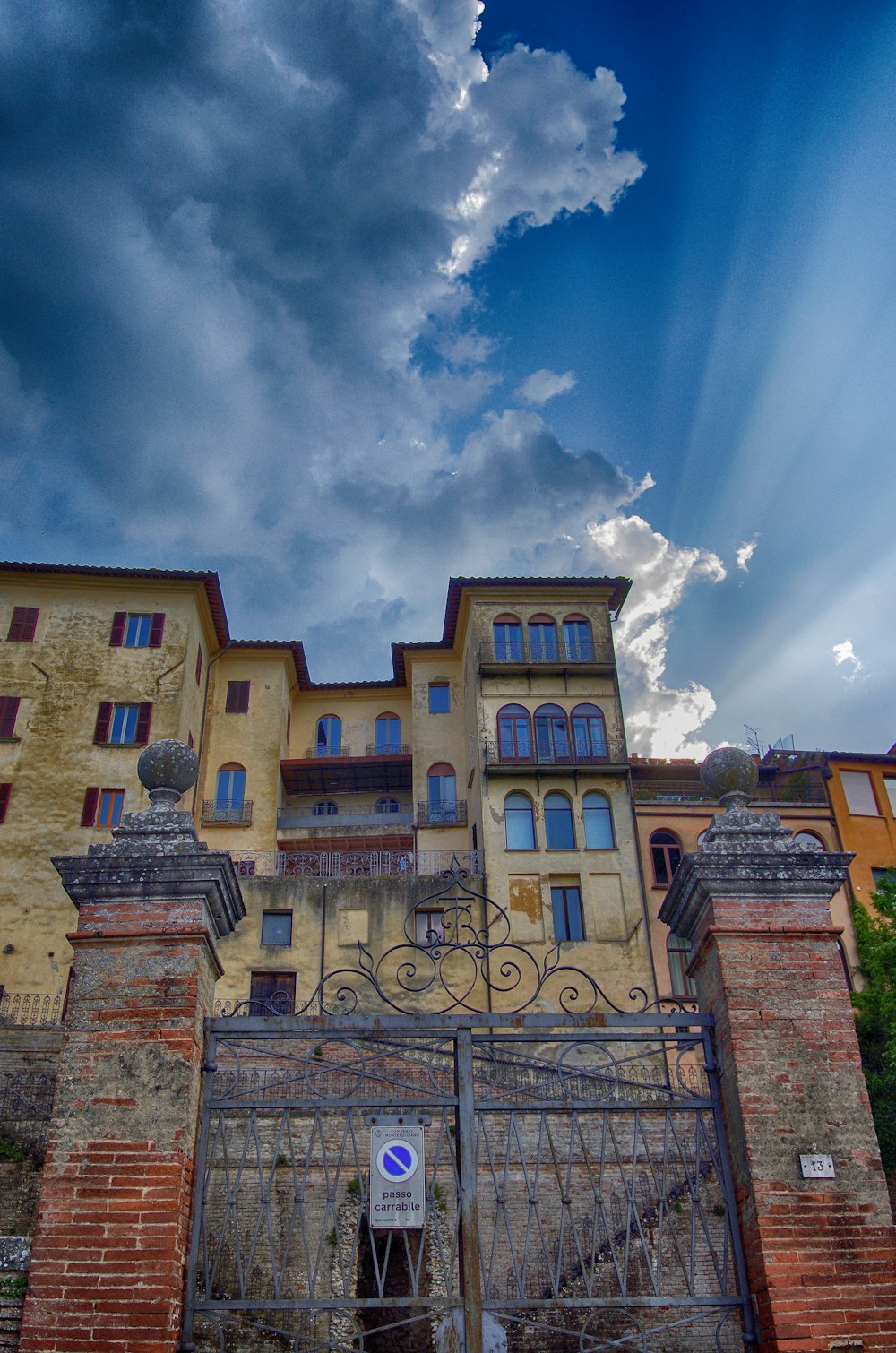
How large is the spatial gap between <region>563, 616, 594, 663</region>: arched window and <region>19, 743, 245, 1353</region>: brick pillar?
29082mm

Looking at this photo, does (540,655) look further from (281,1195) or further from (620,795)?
(281,1195)

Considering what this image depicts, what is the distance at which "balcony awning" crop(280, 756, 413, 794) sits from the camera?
123ft

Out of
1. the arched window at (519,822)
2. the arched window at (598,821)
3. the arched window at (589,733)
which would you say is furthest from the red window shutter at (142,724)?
the arched window at (598,821)

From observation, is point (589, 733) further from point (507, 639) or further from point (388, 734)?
point (388, 734)

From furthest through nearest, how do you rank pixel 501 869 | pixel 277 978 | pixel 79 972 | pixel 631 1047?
pixel 501 869 → pixel 277 978 → pixel 631 1047 → pixel 79 972

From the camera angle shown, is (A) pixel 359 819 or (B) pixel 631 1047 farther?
(A) pixel 359 819

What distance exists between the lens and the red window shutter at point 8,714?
32219 millimetres

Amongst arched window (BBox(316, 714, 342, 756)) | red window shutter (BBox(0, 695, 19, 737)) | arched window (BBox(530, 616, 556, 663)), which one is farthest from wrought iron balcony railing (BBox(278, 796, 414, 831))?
red window shutter (BBox(0, 695, 19, 737))

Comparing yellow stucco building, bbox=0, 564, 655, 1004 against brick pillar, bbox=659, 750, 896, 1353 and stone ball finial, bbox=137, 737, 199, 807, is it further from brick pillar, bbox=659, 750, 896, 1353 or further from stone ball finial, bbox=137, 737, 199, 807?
brick pillar, bbox=659, 750, 896, 1353

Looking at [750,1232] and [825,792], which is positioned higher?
[825,792]

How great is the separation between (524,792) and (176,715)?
10.8 meters

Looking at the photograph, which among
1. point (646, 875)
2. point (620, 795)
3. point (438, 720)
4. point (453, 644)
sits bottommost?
→ point (646, 875)

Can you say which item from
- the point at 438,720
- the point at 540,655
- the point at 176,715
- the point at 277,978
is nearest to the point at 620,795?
the point at 540,655

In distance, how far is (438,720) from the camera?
127ft
